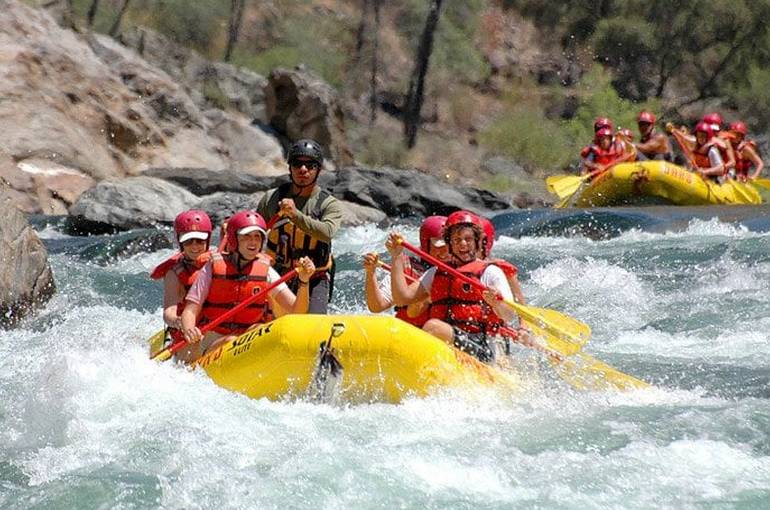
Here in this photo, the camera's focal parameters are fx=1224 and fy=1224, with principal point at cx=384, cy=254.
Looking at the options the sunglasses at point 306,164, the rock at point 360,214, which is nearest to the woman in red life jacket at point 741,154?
the rock at point 360,214

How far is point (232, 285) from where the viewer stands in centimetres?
650

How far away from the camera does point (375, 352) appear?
5824 mm

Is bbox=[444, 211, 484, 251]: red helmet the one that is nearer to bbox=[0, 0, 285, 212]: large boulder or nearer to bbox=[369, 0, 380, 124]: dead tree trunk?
bbox=[0, 0, 285, 212]: large boulder

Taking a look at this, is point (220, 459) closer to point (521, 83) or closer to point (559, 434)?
point (559, 434)

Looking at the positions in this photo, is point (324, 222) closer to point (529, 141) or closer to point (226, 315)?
point (226, 315)

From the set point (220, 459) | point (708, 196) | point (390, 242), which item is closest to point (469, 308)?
point (390, 242)

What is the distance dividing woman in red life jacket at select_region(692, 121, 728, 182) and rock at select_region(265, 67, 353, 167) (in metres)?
8.97

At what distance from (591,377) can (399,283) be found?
3.84ft

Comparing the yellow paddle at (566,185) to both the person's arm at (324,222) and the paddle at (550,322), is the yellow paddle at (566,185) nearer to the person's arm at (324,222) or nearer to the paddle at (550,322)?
the person's arm at (324,222)

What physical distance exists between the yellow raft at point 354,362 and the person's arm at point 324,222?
2.86ft

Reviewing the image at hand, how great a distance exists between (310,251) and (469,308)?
3.56ft

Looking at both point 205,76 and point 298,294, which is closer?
point 298,294

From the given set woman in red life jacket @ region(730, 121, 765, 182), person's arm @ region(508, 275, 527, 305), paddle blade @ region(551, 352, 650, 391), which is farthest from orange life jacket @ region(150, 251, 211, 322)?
woman in red life jacket @ region(730, 121, 765, 182)

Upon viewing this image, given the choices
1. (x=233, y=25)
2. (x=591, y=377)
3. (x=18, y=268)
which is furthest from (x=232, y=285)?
(x=233, y=25)
